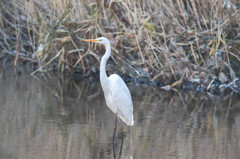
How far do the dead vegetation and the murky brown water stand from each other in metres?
0.40

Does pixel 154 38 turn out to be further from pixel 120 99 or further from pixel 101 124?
pixel 120 99

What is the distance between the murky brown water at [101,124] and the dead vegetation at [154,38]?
15.7 inches

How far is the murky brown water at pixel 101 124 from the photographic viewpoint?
4.39m

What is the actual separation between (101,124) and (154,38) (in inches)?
104

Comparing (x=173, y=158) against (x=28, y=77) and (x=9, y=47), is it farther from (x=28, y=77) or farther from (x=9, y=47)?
(x=9, y=47)

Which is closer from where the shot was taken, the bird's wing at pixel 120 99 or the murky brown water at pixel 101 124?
the murky brown water at pixel 101 124

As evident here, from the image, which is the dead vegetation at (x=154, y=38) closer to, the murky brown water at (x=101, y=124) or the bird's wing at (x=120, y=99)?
the murky brown water at (x=101, y=124)

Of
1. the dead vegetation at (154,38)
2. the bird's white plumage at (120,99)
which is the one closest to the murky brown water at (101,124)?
the bird's white plumage at (120,99)

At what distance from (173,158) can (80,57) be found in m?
3.81

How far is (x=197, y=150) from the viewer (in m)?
4.47

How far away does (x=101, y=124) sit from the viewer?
213 inches

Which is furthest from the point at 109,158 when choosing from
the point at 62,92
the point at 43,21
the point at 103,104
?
the point at 43,21

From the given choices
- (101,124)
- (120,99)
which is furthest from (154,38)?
(120,99)

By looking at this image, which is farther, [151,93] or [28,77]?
[28,77]
